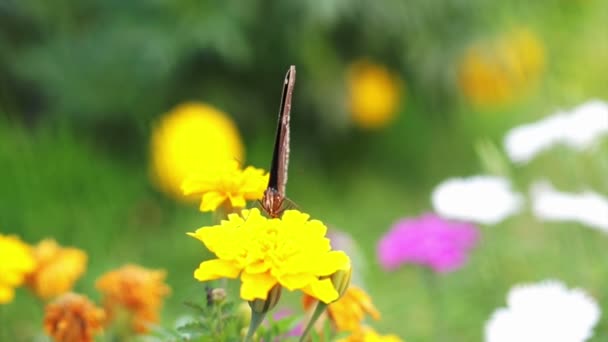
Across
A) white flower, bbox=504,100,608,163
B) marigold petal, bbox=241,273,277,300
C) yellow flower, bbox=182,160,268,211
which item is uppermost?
white flower, bbox=504,100,608,163

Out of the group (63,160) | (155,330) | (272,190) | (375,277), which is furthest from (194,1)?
(272,190)

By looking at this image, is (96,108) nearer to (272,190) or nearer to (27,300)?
(27,300)

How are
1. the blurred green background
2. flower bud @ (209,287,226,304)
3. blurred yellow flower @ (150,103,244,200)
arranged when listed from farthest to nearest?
blurred yellow flower @ (150,103,244,200) → the blurred green background → flower bud @ (209,287,226,304)

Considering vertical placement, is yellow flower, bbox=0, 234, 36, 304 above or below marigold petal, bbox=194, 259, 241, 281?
above

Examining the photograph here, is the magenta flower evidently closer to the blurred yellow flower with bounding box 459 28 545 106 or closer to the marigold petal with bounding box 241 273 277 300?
the marigold petal with bounding box 241 273 277 300

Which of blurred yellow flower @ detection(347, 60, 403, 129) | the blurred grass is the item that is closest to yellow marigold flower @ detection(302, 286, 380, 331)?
the blurred grass

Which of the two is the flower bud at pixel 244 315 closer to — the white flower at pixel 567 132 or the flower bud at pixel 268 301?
the flower bud at pixel 268 301

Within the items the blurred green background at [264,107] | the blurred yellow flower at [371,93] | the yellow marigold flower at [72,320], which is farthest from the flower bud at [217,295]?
the blurred yellow flower at [371,93]
